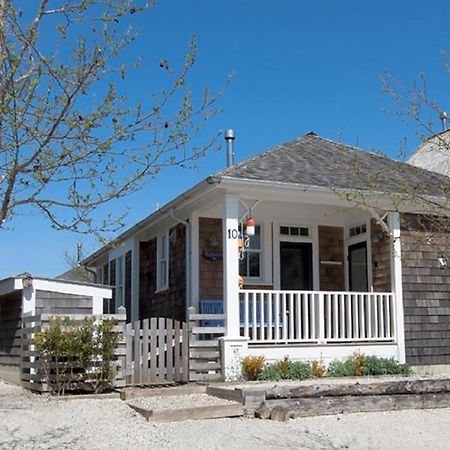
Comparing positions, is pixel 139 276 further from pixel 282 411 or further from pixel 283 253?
pixel 282 411

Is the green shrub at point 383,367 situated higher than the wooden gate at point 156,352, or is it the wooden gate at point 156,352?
the wooden gate at point 156,352

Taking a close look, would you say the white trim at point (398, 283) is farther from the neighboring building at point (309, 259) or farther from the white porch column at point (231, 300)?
the white porch column at point (231, 300)

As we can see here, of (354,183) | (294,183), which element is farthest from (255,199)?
(354,183)

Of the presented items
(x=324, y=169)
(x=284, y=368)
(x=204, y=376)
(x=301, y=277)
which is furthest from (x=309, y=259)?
(x=204, y=376)

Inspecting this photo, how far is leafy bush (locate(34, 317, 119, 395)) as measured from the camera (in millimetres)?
9617

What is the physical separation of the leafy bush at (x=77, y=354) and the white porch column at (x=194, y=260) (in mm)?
3128

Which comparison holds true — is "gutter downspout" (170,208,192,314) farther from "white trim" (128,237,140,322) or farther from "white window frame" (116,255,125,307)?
"white window frame" (116,255,125,307)

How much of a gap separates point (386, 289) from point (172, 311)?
454cm

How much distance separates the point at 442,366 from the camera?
12781 millimetres

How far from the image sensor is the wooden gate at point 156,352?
1034cm

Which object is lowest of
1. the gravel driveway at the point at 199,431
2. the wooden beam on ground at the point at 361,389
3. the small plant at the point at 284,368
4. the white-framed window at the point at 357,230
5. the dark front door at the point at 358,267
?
the gravel driveway at the point at 199,431

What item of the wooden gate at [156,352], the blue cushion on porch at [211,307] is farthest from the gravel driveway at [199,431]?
the blue cushion on porch at [211,307]

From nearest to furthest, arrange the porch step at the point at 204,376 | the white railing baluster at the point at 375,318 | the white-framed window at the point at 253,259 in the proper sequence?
the porch step at the point at 204,376
the white railing baluster at the point at 375,318
the white-framed window at the point at 253,259

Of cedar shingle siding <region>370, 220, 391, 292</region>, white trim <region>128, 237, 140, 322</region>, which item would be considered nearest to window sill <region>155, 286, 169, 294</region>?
white trim <region>128, 237, 140, 322</region>
